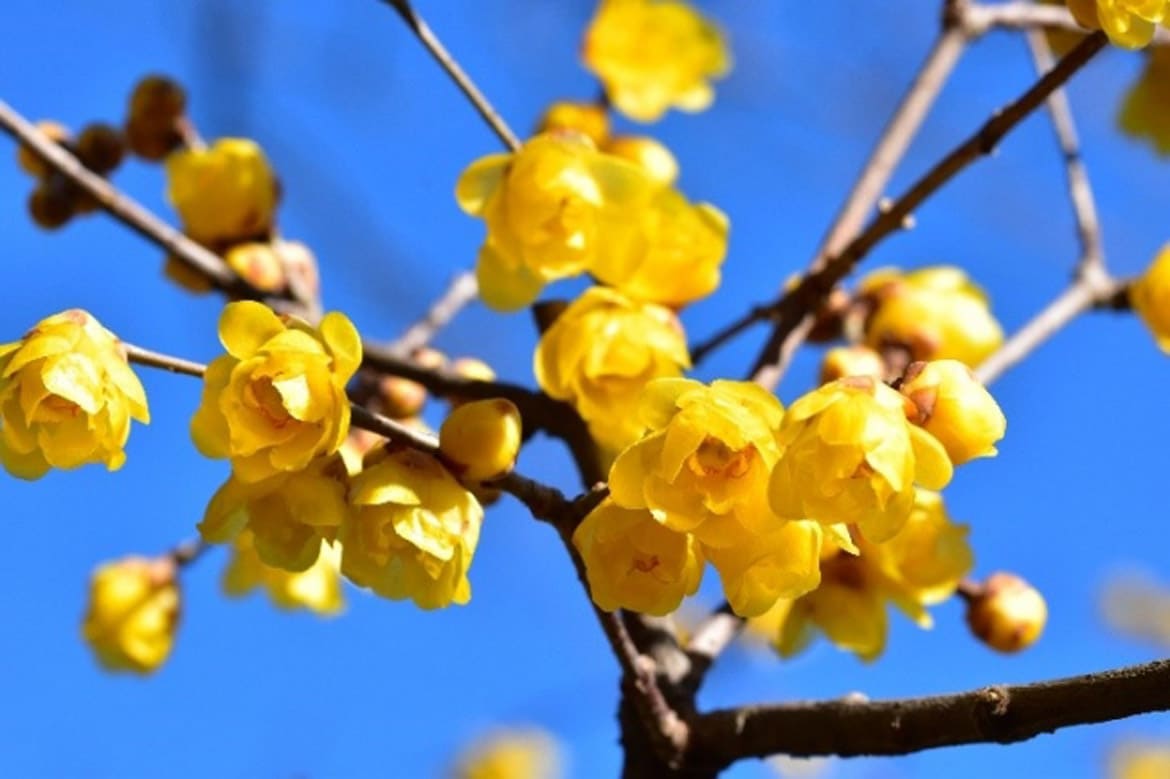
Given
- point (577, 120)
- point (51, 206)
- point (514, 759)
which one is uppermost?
point (51, 206)

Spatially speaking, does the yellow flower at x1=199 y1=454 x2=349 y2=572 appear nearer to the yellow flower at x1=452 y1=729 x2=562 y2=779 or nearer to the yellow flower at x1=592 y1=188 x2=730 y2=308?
the yellow flower at x1=592 y1=188 x2=730 y2=308

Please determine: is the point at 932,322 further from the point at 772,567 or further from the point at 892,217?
the point at 772,567

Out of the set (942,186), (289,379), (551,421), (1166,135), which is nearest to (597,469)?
(551,421)

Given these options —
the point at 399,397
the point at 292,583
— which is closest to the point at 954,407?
the point at 399,397

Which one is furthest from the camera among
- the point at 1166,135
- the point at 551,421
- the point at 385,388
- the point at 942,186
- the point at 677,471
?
the point at 1166,135

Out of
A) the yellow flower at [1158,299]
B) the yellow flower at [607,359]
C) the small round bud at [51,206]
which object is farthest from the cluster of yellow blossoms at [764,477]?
the small round bud at [51,206]

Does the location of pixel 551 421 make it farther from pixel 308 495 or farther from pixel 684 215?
pixel 308 495

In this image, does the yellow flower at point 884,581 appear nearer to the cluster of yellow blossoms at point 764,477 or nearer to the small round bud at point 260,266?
the cluster of yellow blossoms at point 764,477

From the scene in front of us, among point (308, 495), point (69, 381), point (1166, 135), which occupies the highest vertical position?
point (69, 381)
